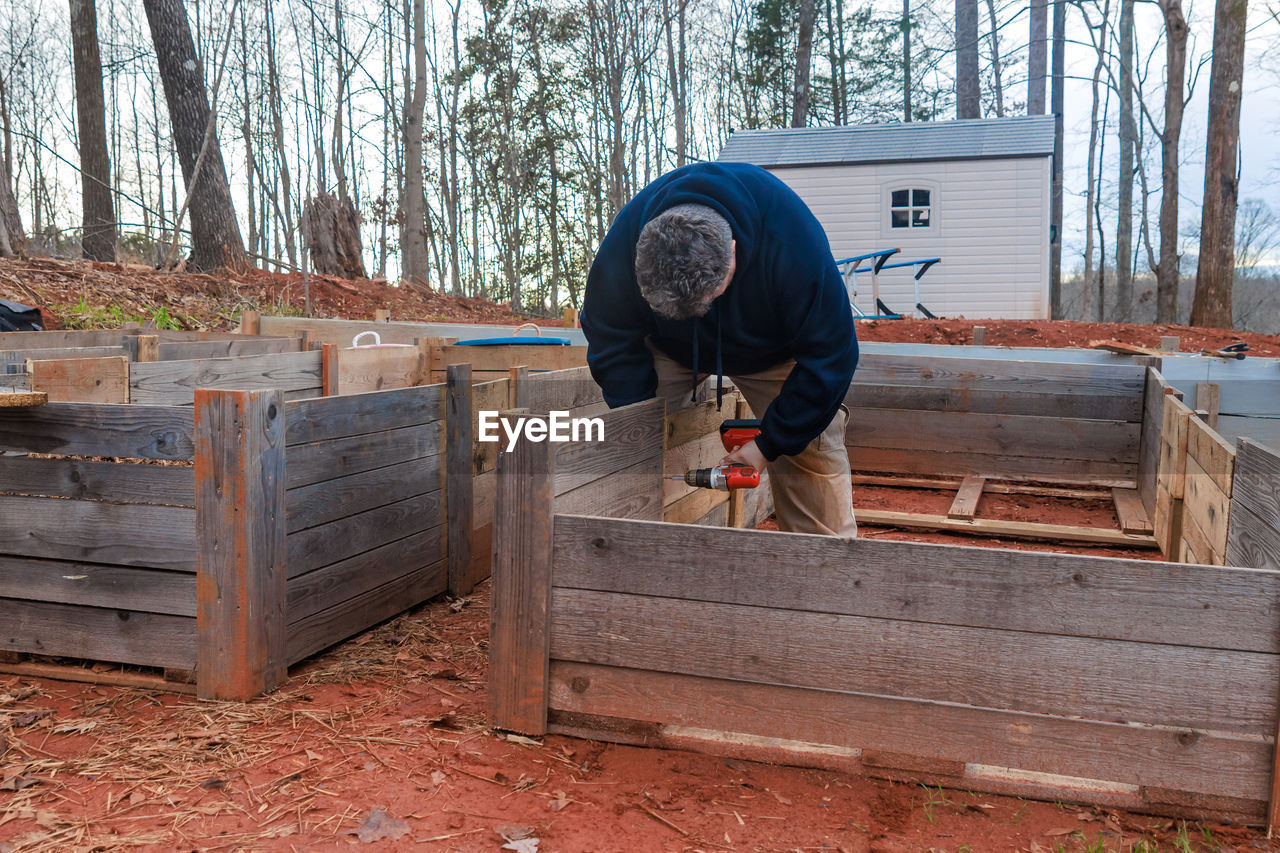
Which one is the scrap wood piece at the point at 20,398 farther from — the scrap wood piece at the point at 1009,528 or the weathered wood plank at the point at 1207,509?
the scrap wood piece at the point at 1009,528

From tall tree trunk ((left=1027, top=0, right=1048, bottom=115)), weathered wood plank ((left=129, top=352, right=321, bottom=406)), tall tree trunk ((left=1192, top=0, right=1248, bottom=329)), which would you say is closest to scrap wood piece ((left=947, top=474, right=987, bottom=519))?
weathered wood plank ((left=129, top=352, right=321, bottom=406))

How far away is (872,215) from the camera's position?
17.9 meters

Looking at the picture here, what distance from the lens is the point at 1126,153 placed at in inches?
1066

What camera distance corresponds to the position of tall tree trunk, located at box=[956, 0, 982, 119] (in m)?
24.3

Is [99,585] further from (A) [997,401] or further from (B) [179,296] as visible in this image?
(B) [179,296]

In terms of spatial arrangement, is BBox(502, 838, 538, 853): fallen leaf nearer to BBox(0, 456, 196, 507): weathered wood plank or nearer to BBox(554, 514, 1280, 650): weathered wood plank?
BBox(554, 514, 1280, 650): weathered wood plank

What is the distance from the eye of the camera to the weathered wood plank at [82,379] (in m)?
3.71

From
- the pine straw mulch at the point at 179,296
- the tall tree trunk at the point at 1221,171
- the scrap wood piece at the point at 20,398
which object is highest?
the tall tree trunk at the point at 1221,171

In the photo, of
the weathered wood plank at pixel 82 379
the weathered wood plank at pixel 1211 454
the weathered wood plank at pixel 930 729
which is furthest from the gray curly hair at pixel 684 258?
the weathered wood plank at pixel 82 379

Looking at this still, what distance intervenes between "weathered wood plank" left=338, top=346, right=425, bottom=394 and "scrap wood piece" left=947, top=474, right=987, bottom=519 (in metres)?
3.45

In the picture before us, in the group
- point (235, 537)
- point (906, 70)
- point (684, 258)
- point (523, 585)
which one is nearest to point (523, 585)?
point (523, 585)

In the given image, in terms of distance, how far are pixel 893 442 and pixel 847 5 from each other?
23.6m

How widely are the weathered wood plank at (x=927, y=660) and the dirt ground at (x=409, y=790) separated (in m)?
0.29

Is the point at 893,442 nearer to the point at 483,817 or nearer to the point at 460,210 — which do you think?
the point at 483,817
